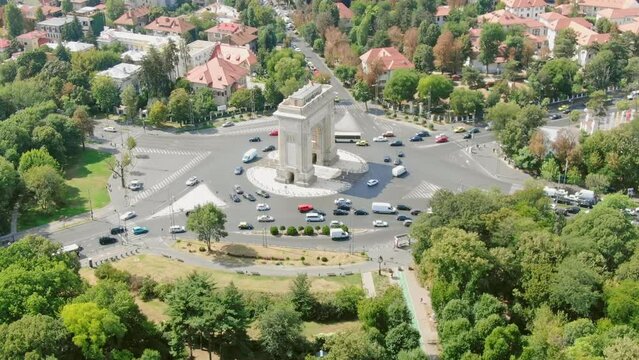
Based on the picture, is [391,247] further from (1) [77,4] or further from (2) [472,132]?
(1) [77,4]

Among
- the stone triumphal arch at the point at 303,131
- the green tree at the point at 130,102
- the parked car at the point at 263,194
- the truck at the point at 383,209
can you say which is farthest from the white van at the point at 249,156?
the green tree at the point at 130,102

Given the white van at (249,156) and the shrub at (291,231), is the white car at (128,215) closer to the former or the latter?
the shrub at (291,231)

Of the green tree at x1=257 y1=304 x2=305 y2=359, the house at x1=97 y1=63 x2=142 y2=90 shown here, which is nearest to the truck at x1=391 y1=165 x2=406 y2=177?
the green tree at x1=257 y1=304 x2=305 y2=359

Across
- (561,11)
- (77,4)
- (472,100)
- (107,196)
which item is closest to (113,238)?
(107,196)

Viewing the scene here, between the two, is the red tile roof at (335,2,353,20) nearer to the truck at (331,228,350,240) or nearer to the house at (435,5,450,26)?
the house at (435,5,450,26)

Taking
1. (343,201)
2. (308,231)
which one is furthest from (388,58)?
(308,231)

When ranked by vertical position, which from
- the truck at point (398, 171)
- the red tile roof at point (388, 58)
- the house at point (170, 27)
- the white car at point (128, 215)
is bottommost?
the white car at point (128, 215)
